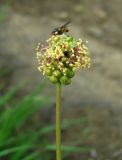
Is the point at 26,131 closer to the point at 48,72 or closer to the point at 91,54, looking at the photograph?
the point at 91,54

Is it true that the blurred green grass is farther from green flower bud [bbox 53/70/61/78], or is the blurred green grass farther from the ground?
green flower bud [bbox 53/70/61/78]

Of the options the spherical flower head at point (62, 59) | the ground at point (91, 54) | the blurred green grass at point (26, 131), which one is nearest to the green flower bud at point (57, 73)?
the spherical flower head at point (62, 59)

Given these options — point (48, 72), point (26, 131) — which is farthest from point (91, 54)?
point (48, 72)

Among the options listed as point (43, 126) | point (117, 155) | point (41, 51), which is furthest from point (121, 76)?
point (41, 51)

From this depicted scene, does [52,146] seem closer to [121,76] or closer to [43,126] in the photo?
[43,126]

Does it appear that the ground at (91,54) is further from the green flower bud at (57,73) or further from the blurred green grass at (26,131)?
the green flower bud at (57,73)

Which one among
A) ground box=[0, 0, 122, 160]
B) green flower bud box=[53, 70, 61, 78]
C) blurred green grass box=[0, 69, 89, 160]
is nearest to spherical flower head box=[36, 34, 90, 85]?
green flower bud box=[53, 70, 61, 78]
